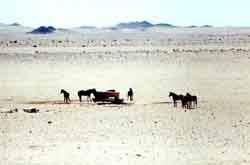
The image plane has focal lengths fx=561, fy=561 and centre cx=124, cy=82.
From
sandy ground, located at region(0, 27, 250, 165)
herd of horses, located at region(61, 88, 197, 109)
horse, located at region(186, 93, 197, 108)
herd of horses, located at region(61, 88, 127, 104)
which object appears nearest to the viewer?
sandy ground, located at region(0, 27, 250, 165)

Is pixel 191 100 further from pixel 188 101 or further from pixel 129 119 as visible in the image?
pixel 129 119

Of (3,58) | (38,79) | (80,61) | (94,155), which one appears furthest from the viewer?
(3,58)

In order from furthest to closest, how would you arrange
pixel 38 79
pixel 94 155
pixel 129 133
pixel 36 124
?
pixel 38 79 → pixel 36 124 → pixel 129 133 → pixel 94 155

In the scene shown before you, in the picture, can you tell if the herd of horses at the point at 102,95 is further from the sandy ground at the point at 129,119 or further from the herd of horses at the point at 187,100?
the herd of horses at the point at 187,100

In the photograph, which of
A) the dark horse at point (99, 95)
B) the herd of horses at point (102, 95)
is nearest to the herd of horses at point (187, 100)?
the herd of horses at point (102, 95)

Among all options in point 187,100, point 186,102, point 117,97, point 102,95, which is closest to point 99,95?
point 102,95

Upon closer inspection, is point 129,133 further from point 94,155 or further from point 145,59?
point 145,59

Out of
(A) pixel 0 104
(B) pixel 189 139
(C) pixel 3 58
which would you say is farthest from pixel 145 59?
(B) pixel 189 139

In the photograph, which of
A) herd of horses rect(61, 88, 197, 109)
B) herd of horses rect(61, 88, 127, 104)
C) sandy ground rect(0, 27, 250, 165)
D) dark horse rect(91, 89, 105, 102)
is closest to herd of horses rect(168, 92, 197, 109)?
herd of horses rect(61, 88, 197, 109)

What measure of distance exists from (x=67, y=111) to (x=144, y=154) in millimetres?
7148

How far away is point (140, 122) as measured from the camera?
55.8ft

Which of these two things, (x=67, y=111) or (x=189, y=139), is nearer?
(x=189, y=139)

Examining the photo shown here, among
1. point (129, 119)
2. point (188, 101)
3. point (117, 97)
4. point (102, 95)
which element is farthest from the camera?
point (102, 95)

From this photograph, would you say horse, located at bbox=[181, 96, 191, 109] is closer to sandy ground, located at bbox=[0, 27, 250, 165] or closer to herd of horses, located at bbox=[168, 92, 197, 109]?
herd of horses, located at bbox=[168, 92, 197, 109]
